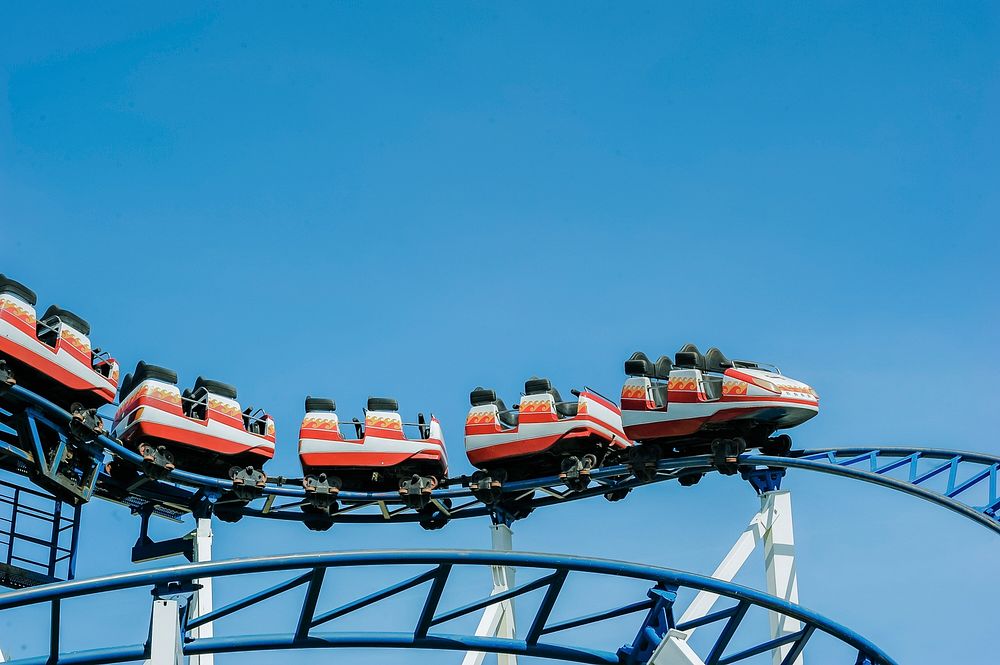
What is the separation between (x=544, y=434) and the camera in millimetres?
16672

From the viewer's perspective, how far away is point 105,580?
860 cm

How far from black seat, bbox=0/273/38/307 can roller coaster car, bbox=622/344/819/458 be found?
6.59 meters

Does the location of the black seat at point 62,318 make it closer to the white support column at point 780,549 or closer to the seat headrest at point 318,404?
the seat headrest at point 318,404

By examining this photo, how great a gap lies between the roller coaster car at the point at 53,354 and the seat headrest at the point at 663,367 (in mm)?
6158

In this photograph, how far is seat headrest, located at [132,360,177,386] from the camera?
15.6m

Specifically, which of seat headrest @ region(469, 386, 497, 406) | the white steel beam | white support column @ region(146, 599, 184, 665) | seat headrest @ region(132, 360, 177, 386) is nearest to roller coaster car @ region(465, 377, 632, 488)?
seat headrest @ region(469, 386, 497, 406)

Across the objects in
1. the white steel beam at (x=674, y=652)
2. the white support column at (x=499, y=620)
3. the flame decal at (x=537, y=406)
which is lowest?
the white steel beam at (x=674, y=652)

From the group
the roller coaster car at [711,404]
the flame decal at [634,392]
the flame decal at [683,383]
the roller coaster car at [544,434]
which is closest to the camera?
the roller coaster car at [711,404]

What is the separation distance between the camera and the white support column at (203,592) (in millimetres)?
14336

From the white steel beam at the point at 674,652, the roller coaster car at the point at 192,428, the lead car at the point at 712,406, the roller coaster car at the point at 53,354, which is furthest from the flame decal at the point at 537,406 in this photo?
the white steel beam at the point at 674,652

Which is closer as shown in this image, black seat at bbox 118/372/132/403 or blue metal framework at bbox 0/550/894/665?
blue metal framework at bbox 0/550/894/665

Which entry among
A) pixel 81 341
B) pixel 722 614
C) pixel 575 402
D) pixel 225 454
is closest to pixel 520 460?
pixel 575 402

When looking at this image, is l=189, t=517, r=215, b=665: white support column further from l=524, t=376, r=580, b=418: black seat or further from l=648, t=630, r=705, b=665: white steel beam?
l=648, t=630, r=705, b=665: white steel beam

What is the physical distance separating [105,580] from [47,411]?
20.2 ft
